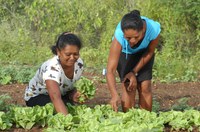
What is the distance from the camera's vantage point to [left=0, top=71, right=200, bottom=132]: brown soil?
8.21m

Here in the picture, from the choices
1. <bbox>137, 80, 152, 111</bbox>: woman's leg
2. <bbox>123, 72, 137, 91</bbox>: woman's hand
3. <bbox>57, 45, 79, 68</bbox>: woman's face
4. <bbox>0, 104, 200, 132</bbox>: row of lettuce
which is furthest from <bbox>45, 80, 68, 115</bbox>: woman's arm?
<bbox>137, 80, 152, 111</bbox>: woman's leg

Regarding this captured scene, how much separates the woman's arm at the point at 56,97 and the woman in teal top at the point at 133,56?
535mm

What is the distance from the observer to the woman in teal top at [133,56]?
5.02 m

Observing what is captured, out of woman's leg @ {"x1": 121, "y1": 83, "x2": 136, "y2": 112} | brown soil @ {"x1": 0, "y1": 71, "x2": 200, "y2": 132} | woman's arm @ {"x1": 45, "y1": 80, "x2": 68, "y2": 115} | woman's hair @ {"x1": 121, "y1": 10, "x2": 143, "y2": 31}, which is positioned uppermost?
woman's hair @ {"x1": 121, "y1": 10, "x2": 143, "y2": 31}

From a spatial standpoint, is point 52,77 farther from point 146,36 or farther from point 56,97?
point 146,36

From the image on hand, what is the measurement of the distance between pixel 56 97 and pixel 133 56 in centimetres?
130

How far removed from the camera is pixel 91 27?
17.3 meters

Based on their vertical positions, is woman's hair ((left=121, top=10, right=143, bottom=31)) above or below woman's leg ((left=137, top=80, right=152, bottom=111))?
above

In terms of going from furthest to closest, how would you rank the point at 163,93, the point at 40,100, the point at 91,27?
the point at 91,27, the point at 163,93, the point at 40,100

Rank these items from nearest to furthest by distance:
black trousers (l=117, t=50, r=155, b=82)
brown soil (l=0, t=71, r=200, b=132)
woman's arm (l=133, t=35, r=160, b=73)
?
woman's arm (l=133, t=35, r=160, b=73)
black trousers (l=117, t=50, r=155, b=82)
brown soil (l=0, t=71, r=200, b=132)

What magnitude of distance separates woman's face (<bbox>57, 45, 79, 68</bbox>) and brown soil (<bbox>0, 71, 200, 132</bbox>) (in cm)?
288

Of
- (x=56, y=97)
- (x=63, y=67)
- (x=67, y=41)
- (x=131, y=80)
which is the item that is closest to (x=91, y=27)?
(x=131, y=80)

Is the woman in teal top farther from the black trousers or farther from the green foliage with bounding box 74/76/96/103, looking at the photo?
the green foliage with bounding box 74/76/96/103

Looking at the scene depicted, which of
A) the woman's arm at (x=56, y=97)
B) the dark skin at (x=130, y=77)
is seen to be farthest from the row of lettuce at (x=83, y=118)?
the dark skin at (x=130, y=77)
